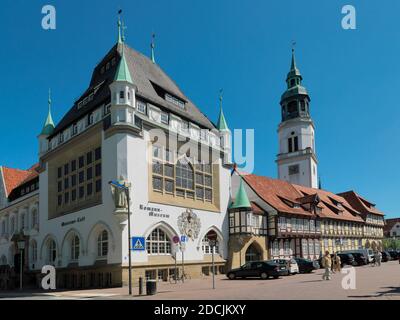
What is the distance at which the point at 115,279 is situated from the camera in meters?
29.6

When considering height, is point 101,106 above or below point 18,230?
above

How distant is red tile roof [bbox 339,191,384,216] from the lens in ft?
243

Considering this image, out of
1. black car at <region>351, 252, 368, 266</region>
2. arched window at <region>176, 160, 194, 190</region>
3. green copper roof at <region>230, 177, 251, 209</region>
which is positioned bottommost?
black car at <region>351, 252, 368, 266</region>

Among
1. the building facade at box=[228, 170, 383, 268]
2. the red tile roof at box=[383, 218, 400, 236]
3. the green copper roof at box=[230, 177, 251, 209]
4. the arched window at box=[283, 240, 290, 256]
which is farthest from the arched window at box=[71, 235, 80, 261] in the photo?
the red tile roof at box=[383, 218, 400, 236]

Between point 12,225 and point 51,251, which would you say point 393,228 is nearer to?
point 12,225

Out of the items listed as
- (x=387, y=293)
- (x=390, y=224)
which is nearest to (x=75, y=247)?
(x=387, y=293)

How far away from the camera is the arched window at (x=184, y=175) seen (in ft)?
117

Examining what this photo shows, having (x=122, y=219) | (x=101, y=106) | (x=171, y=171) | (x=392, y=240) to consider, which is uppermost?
(x=101, y=106)

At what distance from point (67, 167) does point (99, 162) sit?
5.72 m

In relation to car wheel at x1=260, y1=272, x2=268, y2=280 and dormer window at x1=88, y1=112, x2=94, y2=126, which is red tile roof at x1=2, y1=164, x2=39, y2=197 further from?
car wheel at x1=260, y1=272, x2=268, y2=280

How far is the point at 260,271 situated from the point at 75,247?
49.6 ft

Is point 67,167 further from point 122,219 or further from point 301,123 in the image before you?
point 301,123

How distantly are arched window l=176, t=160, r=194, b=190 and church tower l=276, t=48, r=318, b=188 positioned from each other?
42.4 m
